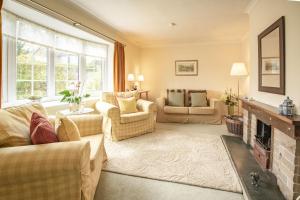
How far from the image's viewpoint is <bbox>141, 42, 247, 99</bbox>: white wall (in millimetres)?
5406

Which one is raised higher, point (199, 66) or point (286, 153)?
point (199, 66)

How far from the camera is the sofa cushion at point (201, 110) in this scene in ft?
15.3

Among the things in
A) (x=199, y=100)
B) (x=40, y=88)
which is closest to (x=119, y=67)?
(x=40, y=88)

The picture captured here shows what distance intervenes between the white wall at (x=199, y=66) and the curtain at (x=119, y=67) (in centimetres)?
149

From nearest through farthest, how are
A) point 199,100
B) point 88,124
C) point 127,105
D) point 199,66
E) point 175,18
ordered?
point 88,124 → point 175,18 → point 127,105 → point 199,100 → point 199,66

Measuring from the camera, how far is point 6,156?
4.20 feet

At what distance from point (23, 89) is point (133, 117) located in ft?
6.04

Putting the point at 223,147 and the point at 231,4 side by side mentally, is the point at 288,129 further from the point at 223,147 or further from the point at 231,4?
the point at 231,4

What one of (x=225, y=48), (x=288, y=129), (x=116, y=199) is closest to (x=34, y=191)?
(x=116, y=199)

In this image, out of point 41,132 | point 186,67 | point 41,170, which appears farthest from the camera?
point 186,67

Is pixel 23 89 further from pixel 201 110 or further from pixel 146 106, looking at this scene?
pixel 201 110

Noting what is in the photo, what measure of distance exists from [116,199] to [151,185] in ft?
1.33

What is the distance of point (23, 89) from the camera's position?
288 centimetres

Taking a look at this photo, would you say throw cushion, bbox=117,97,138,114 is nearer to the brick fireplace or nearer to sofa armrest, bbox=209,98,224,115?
sofa armrest, bbox=209,98,224,115
